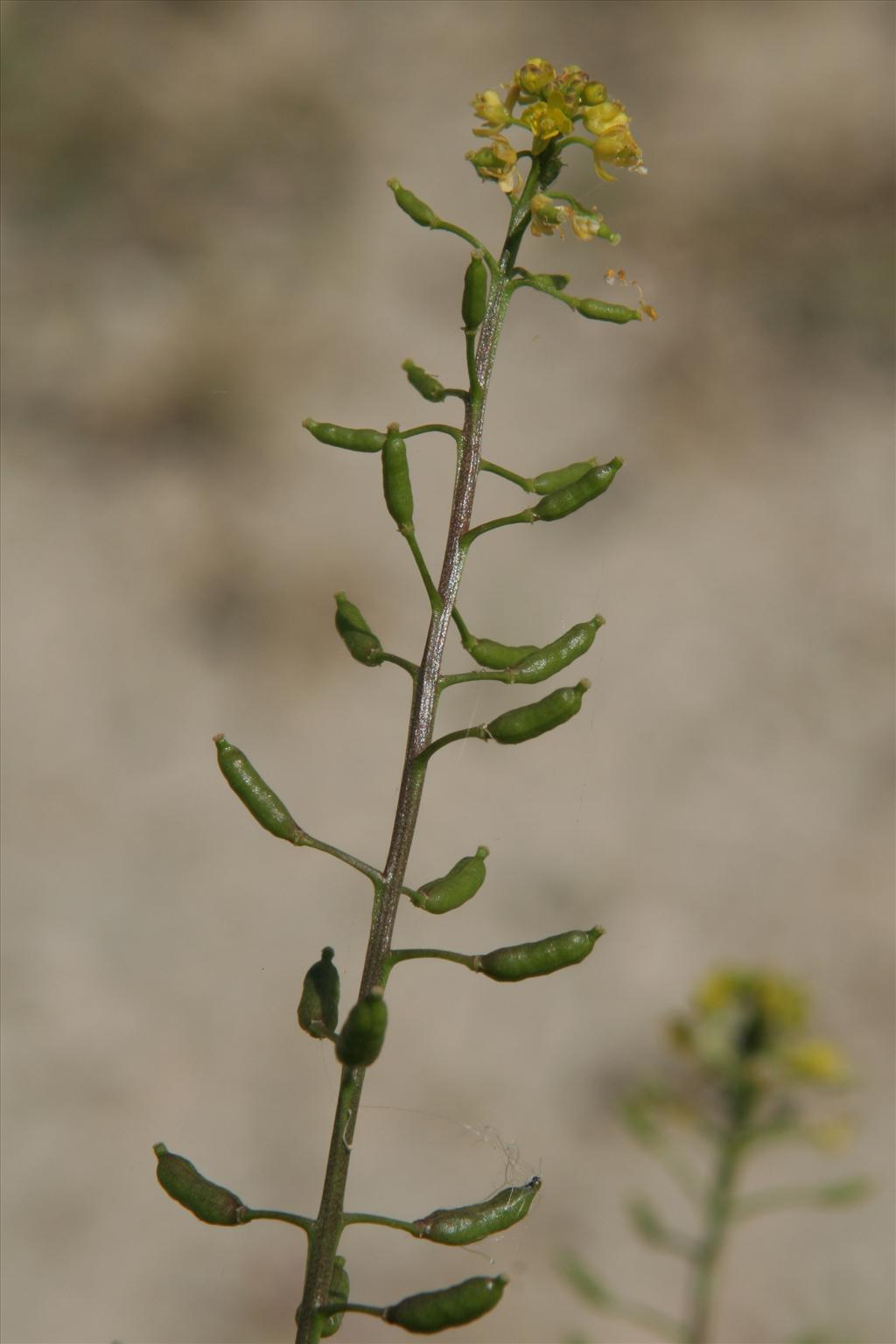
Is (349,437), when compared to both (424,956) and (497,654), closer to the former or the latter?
(497,654)

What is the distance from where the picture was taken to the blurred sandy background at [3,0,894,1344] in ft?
19.3

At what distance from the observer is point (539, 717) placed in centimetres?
124

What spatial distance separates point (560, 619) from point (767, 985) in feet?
10.3

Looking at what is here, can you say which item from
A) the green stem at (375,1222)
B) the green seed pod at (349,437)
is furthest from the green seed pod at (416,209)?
the green stem at (375,1222)

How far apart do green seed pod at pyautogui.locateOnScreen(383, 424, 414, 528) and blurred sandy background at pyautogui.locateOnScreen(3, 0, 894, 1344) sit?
4.61 m

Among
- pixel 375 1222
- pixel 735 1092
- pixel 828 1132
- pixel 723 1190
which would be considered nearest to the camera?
pixel 375 1222

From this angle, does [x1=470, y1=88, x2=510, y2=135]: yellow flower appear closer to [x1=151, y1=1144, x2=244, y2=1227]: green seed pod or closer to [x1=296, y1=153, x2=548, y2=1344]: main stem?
[x1=296, y1=153, x2=548, y2=1344]: main stem

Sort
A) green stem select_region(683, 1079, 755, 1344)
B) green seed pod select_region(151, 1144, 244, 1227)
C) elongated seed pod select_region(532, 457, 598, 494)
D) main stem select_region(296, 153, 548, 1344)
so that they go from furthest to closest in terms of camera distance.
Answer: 1. green stem select_region(683, 1079, 755, 1344)
2. elongated seed pod select_region(532, 457, 598, 494)
3. green seed pod select_region(151, 1144, 244, 1227)
4. main stem select_region(296, 153, 548, 1344)

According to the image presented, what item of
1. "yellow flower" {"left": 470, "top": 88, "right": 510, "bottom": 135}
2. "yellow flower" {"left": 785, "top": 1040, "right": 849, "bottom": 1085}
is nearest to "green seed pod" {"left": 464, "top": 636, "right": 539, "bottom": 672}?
"yellow flower" {"left": 470, "top": 88, "right": 510, "bottom": 135}

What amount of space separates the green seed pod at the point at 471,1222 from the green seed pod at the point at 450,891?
0.89 ft

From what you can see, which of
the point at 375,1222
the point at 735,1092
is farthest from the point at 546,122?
the point at 735,1092

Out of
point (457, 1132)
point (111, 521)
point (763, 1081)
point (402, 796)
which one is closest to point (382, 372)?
point (111, 521)

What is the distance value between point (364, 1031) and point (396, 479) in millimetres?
555

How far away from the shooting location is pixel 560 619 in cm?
654
